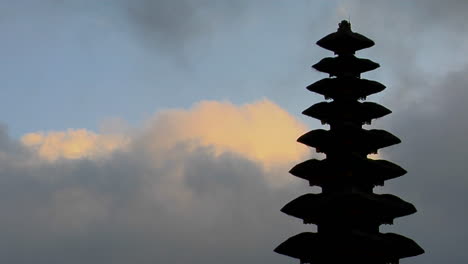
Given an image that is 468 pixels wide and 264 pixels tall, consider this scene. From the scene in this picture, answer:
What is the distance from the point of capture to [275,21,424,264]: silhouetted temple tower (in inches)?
1732

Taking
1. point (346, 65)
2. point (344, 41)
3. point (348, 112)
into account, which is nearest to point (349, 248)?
point (348, 112)

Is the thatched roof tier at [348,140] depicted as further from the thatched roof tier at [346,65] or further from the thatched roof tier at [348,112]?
the thatched roof tier at [346,65]

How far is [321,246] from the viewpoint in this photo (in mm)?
44125

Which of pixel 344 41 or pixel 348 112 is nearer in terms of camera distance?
pixel 348 112

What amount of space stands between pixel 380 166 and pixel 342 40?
7.83 metres

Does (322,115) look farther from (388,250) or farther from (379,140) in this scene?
(388,250)

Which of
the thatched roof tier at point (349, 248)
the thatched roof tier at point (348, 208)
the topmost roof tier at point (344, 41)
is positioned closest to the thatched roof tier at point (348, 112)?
the topmost roof tier at point (344, 41)

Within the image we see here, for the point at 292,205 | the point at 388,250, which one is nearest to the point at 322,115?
the point at 292,205

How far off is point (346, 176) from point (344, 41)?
8.22 metres

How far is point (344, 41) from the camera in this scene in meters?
48.0

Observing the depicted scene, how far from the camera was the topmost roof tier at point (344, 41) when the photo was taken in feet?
157

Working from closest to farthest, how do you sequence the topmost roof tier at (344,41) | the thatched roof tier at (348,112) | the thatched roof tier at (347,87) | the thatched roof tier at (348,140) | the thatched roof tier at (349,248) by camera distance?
the thatched roof tier at (349,248), the thatched roof tier at (348,140), the thatched roof tier at (348,112), the thatched roof tier at (347,87), the topmost roof tier at (344,41)

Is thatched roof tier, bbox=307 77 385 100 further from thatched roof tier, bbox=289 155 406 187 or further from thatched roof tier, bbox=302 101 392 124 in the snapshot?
thatched roof tier, bbox=289 155 406 187

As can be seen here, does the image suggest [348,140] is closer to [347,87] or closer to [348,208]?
[347,87]
